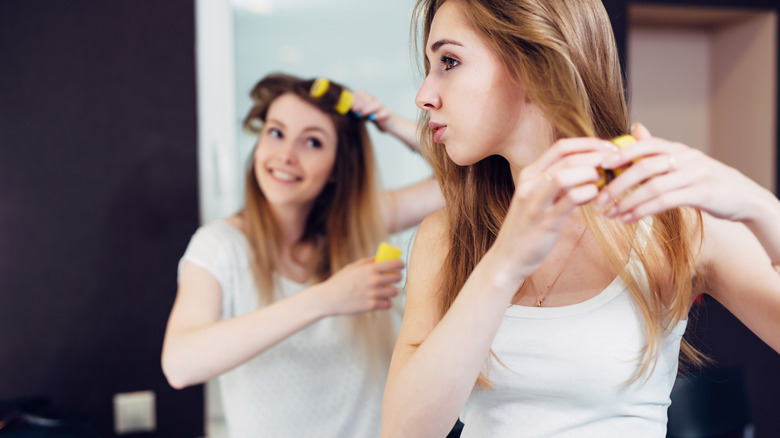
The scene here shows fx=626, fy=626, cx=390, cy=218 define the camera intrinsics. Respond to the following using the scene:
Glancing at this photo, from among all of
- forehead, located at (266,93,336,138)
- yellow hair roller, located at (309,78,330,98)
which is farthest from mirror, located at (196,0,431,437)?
yellow hair roller, located at (309,78,330,98)

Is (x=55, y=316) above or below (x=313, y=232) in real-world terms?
below

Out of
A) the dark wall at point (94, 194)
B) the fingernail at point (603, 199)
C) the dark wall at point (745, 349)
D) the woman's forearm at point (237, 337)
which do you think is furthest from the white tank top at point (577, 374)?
the dark wall at point (745, 349)

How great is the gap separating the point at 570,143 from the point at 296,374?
1.15 meters

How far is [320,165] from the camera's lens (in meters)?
1.71

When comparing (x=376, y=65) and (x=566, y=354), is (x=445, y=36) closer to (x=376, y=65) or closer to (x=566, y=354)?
(x=566, y=354)

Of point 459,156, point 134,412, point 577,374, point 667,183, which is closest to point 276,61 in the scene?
point 134,412

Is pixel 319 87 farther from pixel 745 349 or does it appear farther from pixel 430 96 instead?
pixel 745 349

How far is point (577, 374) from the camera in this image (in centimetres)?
94

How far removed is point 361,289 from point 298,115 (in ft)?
1.99

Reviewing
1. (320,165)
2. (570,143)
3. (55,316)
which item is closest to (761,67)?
(320,165)

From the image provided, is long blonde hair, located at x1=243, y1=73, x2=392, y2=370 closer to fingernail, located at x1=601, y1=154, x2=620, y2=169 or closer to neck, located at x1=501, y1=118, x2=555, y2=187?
neck, located at x1=501, y1=118, x2=555, y2=187

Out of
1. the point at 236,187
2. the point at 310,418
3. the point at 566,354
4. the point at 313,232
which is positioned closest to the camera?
the point at 566,354

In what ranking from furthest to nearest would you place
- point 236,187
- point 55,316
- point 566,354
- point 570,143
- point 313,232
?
point 236,187 < point 55,316 < point 313,232 < point 566,354 < point 570,143

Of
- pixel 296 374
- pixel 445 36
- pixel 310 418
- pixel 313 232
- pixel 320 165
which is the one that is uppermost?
pixel 445 36
